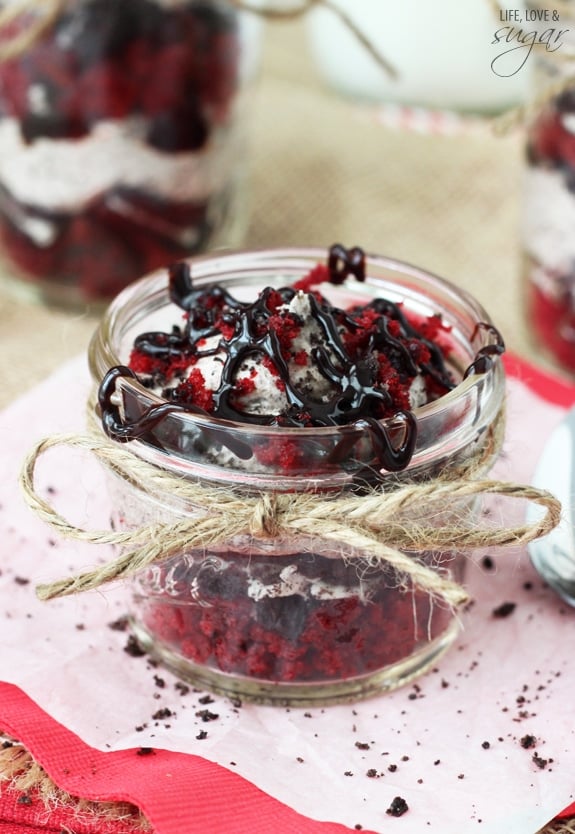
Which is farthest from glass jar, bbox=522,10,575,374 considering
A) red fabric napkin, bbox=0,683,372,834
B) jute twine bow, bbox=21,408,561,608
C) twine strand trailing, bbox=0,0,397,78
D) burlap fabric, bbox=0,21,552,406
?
red fabric napkin, bbox=0,683,372,834

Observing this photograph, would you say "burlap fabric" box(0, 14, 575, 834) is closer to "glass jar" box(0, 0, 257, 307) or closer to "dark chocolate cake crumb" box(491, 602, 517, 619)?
"glass jar" box(0, 0, 257, 307)

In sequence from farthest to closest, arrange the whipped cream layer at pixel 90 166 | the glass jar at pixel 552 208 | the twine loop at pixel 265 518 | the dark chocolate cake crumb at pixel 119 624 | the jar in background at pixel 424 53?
the jar in background at pixel 424 53 → the whipped cream layer at pixel 90 166 → the glass jar at pixel 552 208 → the dark chocolate cake crumb at pixel 119 624 → the twine loop at pixel 265 518

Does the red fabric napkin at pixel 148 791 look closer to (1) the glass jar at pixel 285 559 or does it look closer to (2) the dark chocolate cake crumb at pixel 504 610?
(1) the glass jar at pixel 285 559

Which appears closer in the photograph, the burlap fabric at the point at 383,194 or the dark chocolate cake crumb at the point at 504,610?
the dark chocolate cake crumb at the point at 504,610

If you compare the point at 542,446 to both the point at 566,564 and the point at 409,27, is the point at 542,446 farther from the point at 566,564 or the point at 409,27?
the point at 409,27

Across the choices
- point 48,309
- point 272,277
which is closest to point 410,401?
point 272,277

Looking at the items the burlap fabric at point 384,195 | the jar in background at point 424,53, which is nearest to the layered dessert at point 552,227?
the burlap fabric at point 384,195
